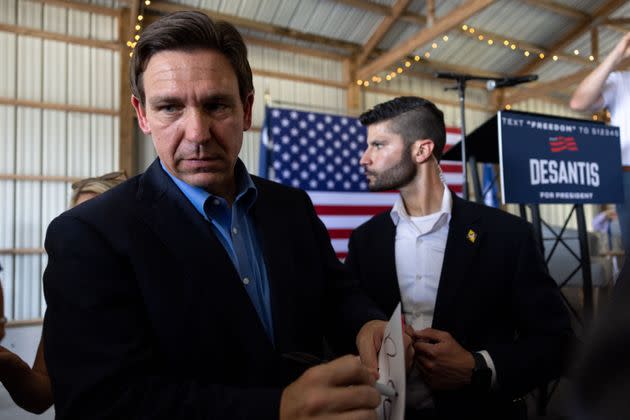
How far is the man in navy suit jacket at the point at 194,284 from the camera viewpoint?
802mm

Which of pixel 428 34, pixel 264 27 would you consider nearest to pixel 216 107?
pixel 428 34

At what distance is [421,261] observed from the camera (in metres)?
1.86

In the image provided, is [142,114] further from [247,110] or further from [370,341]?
[370,341]

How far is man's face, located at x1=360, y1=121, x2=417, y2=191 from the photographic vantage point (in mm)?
2227

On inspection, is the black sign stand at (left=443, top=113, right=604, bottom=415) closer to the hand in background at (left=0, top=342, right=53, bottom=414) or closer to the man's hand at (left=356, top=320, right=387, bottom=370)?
the man's hand at (left=356, top=320, right=387, bottom=370)

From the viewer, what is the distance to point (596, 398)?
283 mm

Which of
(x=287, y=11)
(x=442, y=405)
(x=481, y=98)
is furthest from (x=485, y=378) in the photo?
(x=481, y=98)

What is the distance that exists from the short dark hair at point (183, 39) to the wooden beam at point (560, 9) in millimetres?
10078

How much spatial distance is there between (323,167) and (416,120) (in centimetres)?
338

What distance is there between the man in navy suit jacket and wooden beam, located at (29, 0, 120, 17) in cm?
777

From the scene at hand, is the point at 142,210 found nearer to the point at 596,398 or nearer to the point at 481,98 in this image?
the point at 596,398

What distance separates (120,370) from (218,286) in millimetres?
245

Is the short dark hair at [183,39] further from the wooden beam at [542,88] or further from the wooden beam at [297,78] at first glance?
the wooden beam at [542,88]

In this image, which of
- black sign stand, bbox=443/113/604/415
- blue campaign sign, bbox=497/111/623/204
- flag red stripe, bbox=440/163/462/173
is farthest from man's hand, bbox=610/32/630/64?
flag red stripe, bbox=440/163/462/173
